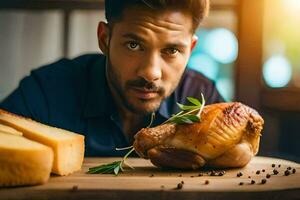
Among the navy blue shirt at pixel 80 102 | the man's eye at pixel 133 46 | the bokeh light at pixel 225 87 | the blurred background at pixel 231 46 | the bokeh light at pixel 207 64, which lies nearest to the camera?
the man's eye at pixel 133 46

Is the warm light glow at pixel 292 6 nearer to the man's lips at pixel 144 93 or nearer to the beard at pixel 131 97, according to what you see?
the beard at pixel 131 97

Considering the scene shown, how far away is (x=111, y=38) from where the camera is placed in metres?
2.13

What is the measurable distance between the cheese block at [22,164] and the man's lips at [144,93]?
0.66 meters

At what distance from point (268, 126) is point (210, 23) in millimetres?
926

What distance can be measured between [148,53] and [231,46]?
250cm

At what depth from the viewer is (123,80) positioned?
2.00m

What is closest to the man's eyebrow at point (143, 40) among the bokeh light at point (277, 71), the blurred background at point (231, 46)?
the blurred background at point (231, 46)

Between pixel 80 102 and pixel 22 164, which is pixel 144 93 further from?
pixel 22 164

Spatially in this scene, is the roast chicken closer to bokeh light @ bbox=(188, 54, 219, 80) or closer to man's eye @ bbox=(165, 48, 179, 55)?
man's eye @ bbox=(165, 48, 179, 55)

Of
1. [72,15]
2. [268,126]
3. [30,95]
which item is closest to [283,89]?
[268,126]

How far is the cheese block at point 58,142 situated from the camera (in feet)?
4.64

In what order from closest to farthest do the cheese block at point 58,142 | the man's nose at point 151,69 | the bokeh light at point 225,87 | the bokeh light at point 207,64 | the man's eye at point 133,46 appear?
the cheese block at point 58,142, the man's nose at point 151,69, the man's eye at point 133,46, the bokeh light at point 225,87, the bokeh light at point 207,64

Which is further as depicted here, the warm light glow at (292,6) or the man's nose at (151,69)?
the warm light glow at (292,6)

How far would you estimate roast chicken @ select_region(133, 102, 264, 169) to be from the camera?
4.99 ft
